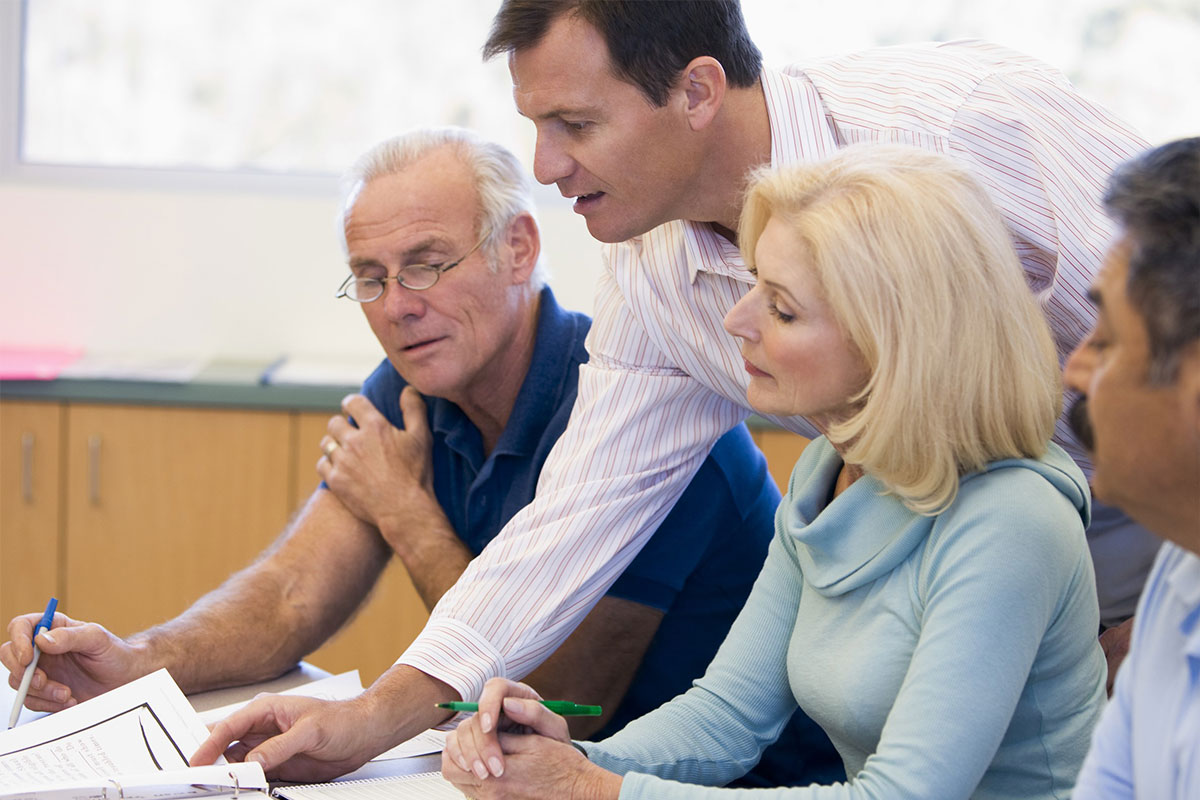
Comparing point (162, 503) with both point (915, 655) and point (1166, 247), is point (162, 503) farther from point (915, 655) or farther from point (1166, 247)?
point (1166, 247)

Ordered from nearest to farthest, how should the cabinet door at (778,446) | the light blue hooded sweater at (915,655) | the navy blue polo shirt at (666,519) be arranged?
the light blue hooded sweater at (915,655)
the navy blue polo shirt at (666,519)
the cabinet door at (778,446)

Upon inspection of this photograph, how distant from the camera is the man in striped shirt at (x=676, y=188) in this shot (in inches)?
58.0

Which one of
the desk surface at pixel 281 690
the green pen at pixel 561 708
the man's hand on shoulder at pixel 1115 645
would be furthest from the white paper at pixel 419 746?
the man's hand on shoulder at pixel 1115 645

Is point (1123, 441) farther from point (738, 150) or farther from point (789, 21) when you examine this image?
point (789, 21)

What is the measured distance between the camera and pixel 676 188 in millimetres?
1584

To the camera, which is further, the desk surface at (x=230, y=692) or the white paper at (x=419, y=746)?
the desk surface at (x=230, y=692)

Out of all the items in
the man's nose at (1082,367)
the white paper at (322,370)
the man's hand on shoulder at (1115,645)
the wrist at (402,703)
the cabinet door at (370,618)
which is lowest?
the cabinet door at (370,618)

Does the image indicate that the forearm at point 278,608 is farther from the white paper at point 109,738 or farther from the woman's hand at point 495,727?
the woman's hand at point 495,727

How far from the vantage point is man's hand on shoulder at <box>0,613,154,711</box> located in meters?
1.54

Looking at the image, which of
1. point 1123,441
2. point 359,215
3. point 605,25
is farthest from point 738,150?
point 1123,441

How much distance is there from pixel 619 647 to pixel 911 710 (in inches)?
28.5

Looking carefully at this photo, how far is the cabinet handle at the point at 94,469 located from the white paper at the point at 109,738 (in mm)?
1829

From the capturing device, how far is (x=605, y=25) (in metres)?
1.52

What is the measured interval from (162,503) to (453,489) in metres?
1.49
